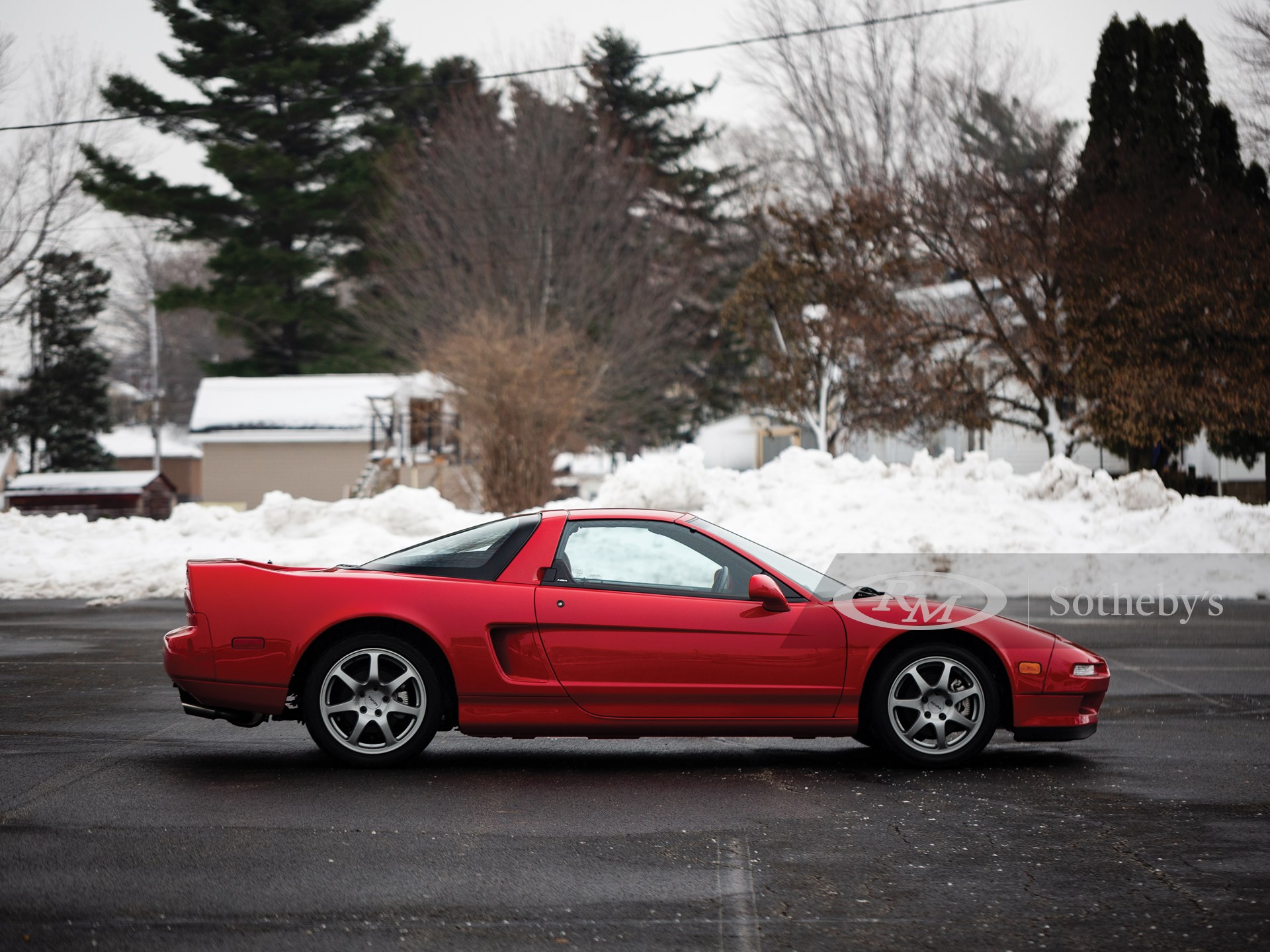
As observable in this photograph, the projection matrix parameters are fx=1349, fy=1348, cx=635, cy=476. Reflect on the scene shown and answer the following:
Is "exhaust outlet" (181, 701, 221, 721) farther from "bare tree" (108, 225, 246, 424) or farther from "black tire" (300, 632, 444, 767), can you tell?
"bare tree" (108, 225, 246, 424)

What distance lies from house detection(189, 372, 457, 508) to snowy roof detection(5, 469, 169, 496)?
2874mm

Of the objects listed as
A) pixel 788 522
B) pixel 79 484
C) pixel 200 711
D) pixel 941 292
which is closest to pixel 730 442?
pixel 79 484

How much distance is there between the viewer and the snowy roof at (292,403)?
45.5 m

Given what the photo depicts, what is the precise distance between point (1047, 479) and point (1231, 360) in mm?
5315

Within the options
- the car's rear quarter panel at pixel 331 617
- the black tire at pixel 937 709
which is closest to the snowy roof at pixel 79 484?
the car's rear quarter panel at pixel 331 617

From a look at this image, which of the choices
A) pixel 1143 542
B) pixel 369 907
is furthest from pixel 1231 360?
pixel 369 907

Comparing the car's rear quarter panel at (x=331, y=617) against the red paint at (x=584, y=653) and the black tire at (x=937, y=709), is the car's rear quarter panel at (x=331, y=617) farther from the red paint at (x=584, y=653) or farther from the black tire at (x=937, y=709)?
the black tire at (x=937, y=709)

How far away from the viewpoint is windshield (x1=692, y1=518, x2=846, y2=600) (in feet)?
22.8

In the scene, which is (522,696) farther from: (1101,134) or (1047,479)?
(1101,134)

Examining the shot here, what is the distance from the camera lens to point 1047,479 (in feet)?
67.3

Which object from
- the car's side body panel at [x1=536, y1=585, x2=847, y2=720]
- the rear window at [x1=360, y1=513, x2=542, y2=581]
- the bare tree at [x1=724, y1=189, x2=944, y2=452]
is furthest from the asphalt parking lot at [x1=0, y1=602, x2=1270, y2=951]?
the bare tree at [x1=724, y1=189, x2=944, y2=452]

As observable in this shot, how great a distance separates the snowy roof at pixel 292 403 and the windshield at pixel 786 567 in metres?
37.8

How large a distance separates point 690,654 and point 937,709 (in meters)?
1.29

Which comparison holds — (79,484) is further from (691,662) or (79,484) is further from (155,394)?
(691,662)
